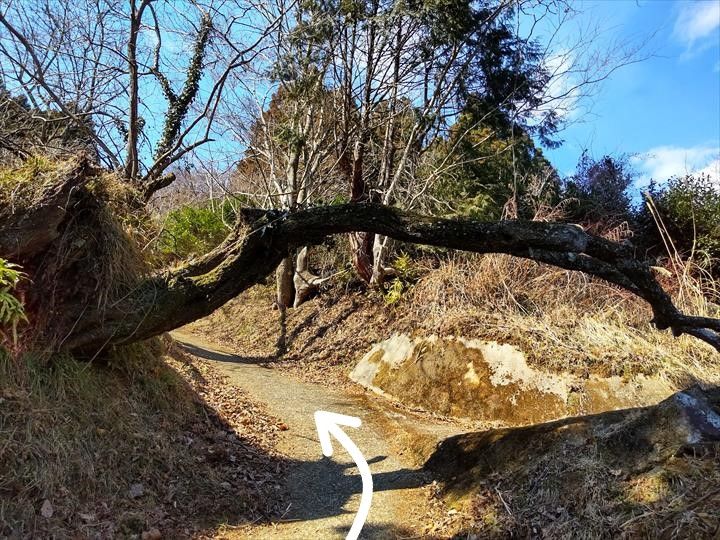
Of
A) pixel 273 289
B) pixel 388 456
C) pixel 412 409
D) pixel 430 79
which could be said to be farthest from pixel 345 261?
pixel 388 456

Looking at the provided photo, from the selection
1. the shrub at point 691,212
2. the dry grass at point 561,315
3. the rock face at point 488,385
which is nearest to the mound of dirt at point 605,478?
the rock face at point 488,385

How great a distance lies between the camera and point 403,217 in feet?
14.3

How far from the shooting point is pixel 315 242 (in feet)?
15.1

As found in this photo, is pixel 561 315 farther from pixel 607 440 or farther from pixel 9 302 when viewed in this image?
pixel 9 302

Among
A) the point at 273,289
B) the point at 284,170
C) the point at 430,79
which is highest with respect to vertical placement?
the point at 430,79

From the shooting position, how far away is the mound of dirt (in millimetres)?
3064

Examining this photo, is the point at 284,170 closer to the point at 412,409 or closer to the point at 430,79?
the point at 430,79

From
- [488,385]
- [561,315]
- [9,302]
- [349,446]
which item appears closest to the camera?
[9,302]

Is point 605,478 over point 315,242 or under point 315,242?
under

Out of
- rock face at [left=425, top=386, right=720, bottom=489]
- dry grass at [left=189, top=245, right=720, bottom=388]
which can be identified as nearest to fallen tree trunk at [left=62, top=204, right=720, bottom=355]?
rock face at [left=425, top=386, right=720, bottom=489]

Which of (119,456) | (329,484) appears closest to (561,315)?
(329,484)

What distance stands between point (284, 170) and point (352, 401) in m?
7.19

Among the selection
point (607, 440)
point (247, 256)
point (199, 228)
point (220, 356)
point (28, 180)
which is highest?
point (199, 228)

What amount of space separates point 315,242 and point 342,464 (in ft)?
7.61
